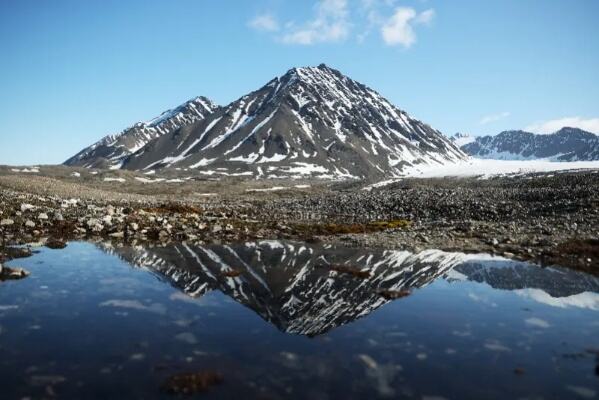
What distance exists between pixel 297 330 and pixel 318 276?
646 centimetres

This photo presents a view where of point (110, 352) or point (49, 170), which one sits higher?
point (49, 170)

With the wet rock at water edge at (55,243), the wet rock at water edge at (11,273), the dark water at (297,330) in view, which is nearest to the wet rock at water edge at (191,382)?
the dark water at (297,330)

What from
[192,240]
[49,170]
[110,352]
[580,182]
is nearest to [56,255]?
[192,240]

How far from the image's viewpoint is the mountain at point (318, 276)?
13.8 meters

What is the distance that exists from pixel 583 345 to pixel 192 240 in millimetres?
20500

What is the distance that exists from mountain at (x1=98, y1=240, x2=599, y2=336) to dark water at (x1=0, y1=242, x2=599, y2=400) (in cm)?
9

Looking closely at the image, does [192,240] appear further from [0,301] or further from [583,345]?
[583,345]

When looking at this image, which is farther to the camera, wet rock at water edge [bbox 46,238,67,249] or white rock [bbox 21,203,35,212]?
white rock [bbox 21,203,35,212]

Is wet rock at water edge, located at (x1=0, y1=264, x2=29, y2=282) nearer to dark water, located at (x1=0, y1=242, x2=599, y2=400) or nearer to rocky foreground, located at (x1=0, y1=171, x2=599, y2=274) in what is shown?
dark water, located at (x1=0, y1=242, x2=599, y2=400)

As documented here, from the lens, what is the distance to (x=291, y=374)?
8922 millimetres

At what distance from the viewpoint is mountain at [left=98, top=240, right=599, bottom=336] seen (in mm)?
13761

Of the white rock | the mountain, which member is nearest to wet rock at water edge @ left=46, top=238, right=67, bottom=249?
the mountain

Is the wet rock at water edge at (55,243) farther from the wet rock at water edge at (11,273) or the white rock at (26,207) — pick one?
the white rock at (26,207)

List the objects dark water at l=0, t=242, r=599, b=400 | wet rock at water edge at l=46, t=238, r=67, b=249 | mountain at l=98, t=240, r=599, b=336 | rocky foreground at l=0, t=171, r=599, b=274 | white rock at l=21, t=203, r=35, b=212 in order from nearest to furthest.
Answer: dark water at l=0, t=242, r=599, b=400 → mountain at l=98, t=240, r=599, b=336 → wet rock at water edge at l=46, t=238, r=67, b=249 → rocky foreground at l=0, t=171, r=599, b=274 → white rock at l=21, t=203, r=35, b=212
